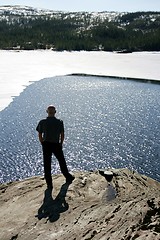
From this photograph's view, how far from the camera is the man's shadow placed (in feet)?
33.7

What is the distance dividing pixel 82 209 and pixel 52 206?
1036 millimetres

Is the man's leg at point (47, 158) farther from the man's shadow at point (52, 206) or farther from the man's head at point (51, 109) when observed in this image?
the man's head at point (51, 109)

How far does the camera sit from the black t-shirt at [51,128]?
38.2ft

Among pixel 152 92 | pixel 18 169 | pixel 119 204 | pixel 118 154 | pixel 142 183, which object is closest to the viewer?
pixel 119 204

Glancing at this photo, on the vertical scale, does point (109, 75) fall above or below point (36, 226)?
below

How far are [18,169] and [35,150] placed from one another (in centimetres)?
Result: 379

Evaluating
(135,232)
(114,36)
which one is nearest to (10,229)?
(135,232)

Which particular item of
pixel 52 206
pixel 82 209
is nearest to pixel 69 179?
pixel 52 206

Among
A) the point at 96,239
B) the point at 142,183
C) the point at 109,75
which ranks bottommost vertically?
the point at 109,75

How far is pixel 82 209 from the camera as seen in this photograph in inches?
409

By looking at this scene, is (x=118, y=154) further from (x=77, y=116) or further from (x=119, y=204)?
(x=119, y=204)

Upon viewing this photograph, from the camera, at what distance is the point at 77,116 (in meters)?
38.5

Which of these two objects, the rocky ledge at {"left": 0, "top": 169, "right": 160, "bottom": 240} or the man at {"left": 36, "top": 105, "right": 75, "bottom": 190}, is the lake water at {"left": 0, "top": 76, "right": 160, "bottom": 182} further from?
the man at {"left": 36, "top": 105, "right": 75, "bottom": 190}

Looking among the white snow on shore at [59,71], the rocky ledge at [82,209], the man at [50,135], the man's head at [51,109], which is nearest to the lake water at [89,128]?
the white snow on shore at [59,71]
